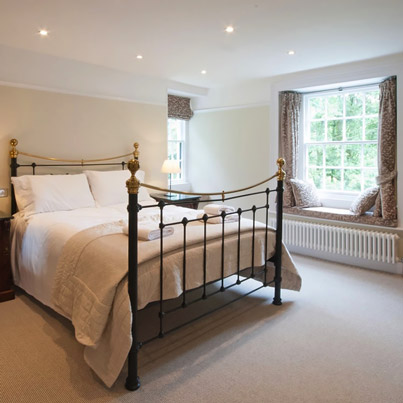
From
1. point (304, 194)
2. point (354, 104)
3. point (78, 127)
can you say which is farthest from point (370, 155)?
point (78, 127)

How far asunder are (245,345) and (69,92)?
10.9ft

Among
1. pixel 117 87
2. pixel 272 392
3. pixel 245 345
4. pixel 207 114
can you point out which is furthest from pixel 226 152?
pixel 272 392

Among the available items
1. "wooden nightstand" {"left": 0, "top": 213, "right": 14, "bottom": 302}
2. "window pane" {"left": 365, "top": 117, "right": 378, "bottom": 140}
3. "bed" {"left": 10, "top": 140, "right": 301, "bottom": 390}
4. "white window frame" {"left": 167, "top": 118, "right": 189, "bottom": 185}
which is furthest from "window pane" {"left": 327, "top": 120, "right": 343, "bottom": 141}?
"wooden nightstand" {"left": 0, "top": 213, "right": 14, "bottom": 302}

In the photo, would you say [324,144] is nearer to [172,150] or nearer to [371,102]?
[371,102]

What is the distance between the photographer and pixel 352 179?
4.66 m

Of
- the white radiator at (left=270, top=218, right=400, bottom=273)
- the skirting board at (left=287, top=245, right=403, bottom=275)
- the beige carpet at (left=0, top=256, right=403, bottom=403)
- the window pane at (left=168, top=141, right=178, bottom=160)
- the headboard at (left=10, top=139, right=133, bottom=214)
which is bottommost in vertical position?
the beige carpet at (left=0, top=256, right=403, bottom=403)

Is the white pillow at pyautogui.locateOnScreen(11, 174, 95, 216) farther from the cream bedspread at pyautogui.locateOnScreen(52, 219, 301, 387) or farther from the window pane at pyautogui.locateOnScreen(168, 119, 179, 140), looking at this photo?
the window pane at pyautogui.locateOnScreen(168, 119, 179, 140)

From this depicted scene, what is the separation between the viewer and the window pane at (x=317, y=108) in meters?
4.86

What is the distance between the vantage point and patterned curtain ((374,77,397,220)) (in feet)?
13.1

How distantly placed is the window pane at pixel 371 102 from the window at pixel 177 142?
2882 mm

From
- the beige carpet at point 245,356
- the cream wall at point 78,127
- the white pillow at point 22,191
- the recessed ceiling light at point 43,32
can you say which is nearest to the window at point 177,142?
the cream wall at point 78,127

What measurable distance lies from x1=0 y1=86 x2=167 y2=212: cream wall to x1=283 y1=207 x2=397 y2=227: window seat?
1961 millimetres

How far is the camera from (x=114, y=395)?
A: 199cm

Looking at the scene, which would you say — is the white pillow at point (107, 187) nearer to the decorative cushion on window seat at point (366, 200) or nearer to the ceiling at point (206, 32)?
the ceiling at point (206, 32)
